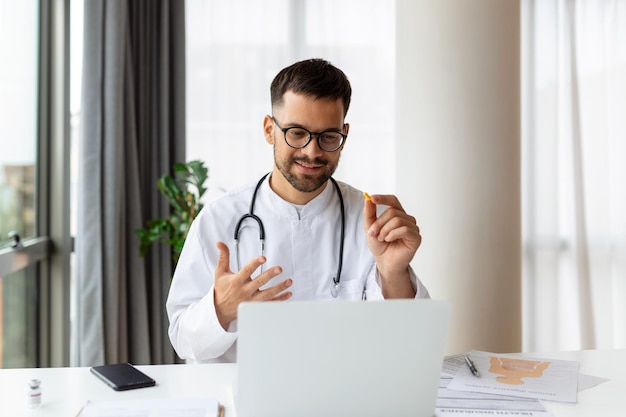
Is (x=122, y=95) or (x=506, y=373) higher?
(x=122, y=95)

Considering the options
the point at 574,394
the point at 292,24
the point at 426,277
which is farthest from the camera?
the point at 292,24

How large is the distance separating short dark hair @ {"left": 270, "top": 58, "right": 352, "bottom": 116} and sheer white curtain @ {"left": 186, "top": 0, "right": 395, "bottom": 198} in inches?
62.7

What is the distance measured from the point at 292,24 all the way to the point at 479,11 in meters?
1.18

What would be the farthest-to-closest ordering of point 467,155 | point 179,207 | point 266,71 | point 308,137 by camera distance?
point 266,71, point 179,207, point 467,155, point 308,137

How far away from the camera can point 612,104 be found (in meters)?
3.59

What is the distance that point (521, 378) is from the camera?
1411mm

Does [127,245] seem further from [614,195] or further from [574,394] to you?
[614,195]

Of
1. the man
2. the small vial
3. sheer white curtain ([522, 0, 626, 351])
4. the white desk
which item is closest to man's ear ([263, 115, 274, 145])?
the man

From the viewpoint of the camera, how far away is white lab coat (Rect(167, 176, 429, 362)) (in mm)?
1867

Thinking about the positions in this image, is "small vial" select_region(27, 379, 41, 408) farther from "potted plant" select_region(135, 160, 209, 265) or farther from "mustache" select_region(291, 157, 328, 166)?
"potted plant" select_region(135, 160, 209, 265)

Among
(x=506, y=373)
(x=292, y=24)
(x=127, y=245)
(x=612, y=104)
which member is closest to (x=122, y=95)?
(x=127, y=245)

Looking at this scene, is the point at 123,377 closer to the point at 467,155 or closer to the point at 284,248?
the point at 284,248

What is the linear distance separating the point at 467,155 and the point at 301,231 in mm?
996

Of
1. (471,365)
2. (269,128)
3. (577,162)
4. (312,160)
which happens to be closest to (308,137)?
(312,160)
